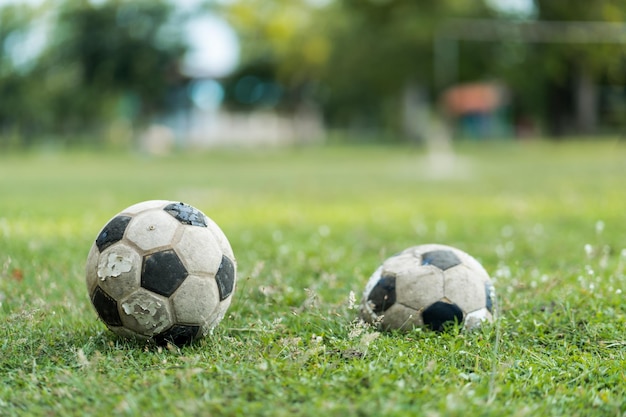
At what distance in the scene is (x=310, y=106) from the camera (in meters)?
68.9

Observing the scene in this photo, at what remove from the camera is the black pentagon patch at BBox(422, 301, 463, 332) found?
4.26 meters

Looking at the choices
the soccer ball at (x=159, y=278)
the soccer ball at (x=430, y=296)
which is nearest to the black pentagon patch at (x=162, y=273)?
the soccer ball at (x=159, y=278)

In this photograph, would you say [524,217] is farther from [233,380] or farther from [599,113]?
[599,113]

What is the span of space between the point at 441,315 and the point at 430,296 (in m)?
0.13

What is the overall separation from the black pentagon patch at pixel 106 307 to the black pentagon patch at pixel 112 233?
0.84 ft

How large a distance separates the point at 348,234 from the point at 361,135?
232 feet

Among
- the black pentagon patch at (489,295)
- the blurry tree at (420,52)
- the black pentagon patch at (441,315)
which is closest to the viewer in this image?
the black pentagon patch at (441,315)

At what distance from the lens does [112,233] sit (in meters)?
4.06

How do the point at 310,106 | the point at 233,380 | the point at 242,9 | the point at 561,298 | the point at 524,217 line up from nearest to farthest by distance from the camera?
the point at 233,380
the point at 561,298
the point at 524,217
the point at 242,9
the point at 310,106

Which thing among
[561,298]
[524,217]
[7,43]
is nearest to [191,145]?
[7,43]

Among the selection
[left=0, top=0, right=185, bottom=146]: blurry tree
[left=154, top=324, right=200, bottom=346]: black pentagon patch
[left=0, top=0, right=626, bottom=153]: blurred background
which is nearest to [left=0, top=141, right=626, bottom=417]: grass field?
[left=154, top=324, right=200, bottom=346]: black pentagon patch

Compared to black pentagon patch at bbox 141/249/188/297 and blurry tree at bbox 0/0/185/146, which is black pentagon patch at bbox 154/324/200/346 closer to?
black pentagon patch at bbox 141/249/188/297

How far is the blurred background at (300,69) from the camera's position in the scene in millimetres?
49125

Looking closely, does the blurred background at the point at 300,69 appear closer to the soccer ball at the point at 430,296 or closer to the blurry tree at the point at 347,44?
the blurry tree at the point at 347,44
